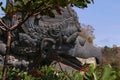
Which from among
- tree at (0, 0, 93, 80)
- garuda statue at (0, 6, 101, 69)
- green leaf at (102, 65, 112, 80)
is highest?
tree at (0, 0, 93, 80)

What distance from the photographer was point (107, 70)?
263 cm

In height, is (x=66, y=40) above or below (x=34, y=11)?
below

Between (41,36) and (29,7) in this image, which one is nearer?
(29,7)

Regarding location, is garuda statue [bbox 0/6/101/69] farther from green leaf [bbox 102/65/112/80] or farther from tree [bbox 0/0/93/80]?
green leaf [bbox 102/65/112/80]

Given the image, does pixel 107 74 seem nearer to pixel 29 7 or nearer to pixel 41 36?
pixel 29 7

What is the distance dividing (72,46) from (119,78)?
658cm

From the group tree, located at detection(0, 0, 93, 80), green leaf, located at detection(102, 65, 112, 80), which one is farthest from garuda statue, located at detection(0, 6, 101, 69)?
green leaf, located at detection(102, 65, 112, 80)

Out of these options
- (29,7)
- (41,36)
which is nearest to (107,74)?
(29,7)

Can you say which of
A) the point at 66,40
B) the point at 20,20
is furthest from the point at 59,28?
the point at 20,20

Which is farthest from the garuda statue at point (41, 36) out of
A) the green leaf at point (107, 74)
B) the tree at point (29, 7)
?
the green leaf at point (107, 74)

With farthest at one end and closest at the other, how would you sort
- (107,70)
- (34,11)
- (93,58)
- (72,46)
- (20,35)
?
(93,58) → (72,46) → (20,35) → (34,11) → (107,70)

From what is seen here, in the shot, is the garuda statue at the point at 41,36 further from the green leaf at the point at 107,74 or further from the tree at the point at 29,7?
the green leaf at the point at 107,74

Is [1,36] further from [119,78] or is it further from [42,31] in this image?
[119,78]

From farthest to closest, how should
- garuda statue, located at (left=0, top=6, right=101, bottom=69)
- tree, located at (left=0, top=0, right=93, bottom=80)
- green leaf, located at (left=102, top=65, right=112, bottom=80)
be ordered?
garuda statue, located at (left=0, top=6, right=101, bottom=69), tree, located at (left=0, top=0, right=93, bottom=80), green leaf, located at (left=102, top=65, right=112, bottom=80)
